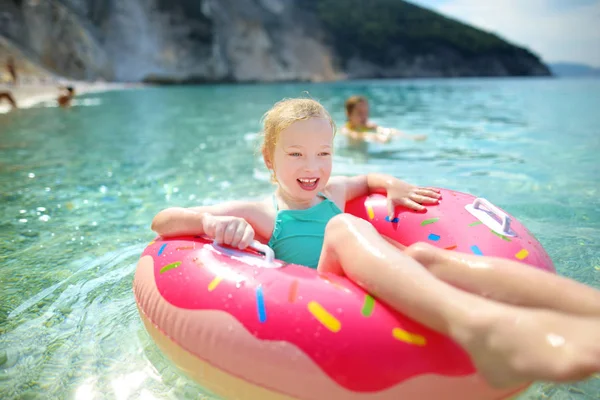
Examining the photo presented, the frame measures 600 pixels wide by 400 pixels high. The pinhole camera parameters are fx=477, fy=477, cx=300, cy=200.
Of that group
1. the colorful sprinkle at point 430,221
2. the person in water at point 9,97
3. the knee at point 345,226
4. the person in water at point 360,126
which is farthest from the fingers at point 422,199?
the person in water at point 9,97

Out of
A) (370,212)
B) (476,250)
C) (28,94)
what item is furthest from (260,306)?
(28,94)

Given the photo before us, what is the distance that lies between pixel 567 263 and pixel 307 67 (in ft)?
141

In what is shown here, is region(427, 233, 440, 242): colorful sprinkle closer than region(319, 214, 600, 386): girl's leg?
No

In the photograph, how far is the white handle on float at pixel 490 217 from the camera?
6.61 ft

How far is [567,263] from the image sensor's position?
105 inches

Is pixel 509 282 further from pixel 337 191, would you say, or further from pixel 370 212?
pixel 337 191

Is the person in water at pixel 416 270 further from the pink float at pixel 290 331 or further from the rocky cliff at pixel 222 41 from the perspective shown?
the rocky cliff at pixel 222 41

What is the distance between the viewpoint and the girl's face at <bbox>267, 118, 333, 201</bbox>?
2.00m

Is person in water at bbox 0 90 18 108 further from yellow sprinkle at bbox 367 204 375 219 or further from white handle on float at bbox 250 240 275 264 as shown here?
white handle on float at bbox 250 240 275 264

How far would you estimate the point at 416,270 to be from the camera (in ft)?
4.71

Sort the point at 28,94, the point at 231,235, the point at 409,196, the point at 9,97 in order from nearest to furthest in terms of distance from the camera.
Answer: the point at 231,235
the point at 409,196
the point at 9,97
the point at 28,94

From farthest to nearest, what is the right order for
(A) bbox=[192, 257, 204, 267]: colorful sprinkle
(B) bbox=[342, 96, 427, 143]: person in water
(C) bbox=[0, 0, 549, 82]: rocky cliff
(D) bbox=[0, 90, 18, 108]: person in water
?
(C) bbox=[0, 0, 549, 82]: rocky cliff → (D) bbox=[0, 90, 18, 108]: person in water → (B) bbox=[342, 96, 427, 143]: person in water → (A) bbox=[192, 257, 204, 267]: colorful sprinkle

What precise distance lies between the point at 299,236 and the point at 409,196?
63 cm

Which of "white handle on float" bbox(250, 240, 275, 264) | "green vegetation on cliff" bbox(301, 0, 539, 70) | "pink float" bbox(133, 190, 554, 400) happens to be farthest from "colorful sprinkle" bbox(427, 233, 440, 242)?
"green vegetation on cliff" bbox(301, 0, 539, 70)
